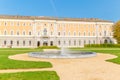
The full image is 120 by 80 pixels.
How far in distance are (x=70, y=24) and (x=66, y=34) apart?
420 centimetres

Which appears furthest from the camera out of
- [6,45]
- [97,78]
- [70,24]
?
[70,24]

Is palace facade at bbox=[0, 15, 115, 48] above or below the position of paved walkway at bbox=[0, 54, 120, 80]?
above

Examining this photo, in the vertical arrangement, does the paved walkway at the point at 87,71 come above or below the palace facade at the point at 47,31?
below

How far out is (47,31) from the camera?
224 feet

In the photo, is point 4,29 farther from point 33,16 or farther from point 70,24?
point 70,24

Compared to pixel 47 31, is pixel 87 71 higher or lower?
lower

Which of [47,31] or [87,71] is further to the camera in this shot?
[47,31]

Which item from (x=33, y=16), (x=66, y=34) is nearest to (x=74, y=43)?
(x=66, y=34)

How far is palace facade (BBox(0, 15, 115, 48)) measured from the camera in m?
65.6

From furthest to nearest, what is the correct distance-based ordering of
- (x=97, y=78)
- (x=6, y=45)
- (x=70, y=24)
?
(x=70, y=24), (x=6, y=45), (x=97, y=78)

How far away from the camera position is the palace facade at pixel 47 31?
6562 centimetres

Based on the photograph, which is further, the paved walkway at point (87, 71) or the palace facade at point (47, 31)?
the palace facade at point (47, 31)

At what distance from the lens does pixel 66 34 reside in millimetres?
71438

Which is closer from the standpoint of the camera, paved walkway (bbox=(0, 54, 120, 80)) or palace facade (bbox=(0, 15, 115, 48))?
→ paved walkway (bbox=(0, 54, 120, 80))
